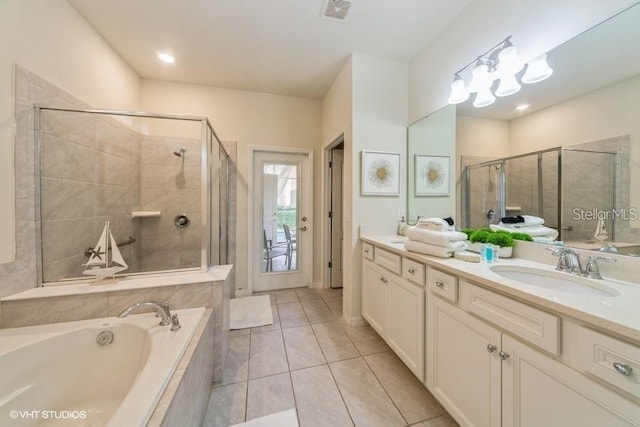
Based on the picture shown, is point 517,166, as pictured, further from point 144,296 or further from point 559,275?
point 144,296

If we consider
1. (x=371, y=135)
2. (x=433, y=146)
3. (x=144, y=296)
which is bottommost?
(x=144, y=296)

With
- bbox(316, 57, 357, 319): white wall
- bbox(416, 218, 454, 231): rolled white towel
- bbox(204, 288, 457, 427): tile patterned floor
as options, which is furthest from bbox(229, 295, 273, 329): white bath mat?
bbox(416, 218, 454, 231): rolled white towel

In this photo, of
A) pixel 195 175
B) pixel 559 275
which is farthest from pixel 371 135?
pixel 195 175

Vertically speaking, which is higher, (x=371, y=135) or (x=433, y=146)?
(x=371, y=135)

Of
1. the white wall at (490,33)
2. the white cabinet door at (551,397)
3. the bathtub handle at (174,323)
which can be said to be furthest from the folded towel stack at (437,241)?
the bathtub handle at (174,323)

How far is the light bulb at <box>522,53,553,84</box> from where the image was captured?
1265mm

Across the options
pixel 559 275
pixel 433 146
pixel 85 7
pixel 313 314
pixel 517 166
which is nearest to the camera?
pixel 559 275

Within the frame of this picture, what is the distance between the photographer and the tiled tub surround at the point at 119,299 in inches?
50.5

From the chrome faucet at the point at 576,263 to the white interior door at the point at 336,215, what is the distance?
2.30m

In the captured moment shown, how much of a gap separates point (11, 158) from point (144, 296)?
1.11 m

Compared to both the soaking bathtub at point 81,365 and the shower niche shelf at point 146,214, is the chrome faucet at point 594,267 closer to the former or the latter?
the soaking bathtub at point 81,365

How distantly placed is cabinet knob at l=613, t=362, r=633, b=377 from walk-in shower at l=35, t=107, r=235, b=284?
206 centimetres

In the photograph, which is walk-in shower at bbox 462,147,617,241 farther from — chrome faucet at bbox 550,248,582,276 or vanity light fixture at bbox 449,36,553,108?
vanity light fixture at bbox 449,36,553,108

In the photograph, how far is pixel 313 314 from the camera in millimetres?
2496
